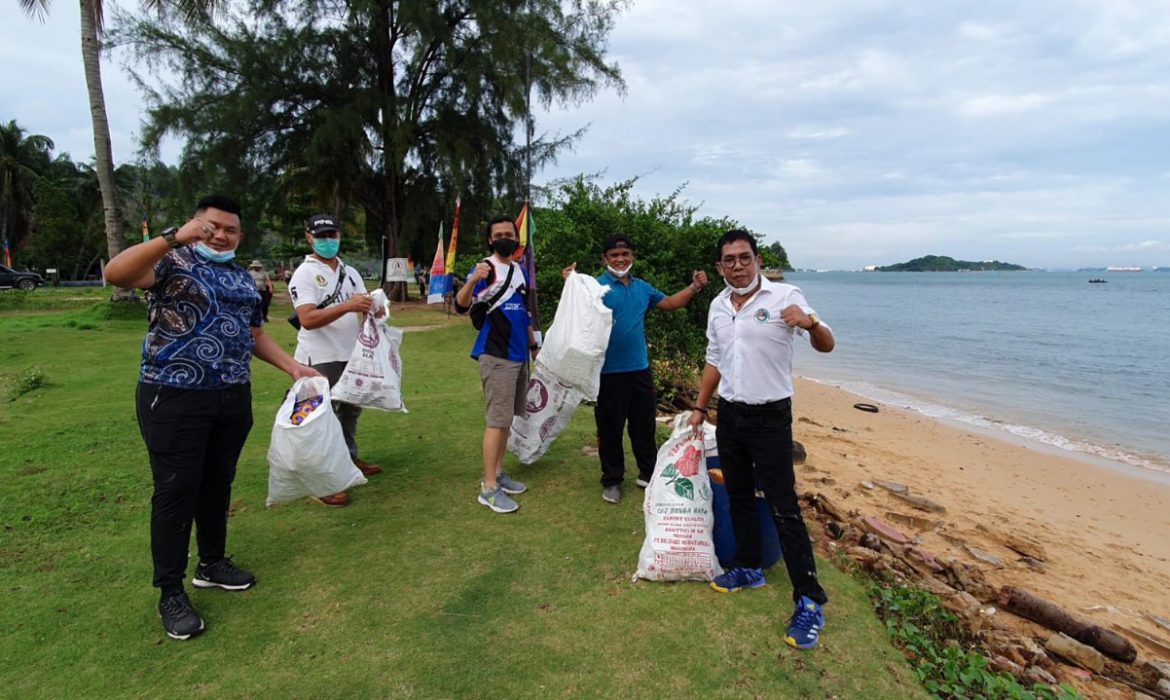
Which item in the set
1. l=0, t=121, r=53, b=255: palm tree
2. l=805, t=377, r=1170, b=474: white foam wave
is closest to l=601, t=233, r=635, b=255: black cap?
l=805, t=377, r=1170, b=474: white foam wave

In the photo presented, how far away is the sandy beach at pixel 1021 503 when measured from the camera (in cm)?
431

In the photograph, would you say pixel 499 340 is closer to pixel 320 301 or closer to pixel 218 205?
pixel 320 301

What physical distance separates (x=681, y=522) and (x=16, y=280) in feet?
109

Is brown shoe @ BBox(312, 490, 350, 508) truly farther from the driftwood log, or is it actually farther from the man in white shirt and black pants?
the driftwood log

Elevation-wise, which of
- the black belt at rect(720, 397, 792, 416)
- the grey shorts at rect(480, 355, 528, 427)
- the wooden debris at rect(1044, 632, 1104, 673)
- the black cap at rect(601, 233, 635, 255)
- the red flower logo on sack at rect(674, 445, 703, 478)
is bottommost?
the wooden debris at rect(1044, 632, 1104, 673)

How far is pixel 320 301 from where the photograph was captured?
380 cm

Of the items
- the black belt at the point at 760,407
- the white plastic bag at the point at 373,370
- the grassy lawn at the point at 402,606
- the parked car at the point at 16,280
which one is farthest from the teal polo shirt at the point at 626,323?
the parked car at the point at 16,280

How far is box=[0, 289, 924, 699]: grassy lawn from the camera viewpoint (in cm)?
233

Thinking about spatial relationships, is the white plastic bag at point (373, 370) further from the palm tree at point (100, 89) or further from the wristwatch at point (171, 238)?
the palm tree at point (100, 89)

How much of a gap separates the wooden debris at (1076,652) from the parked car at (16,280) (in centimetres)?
3329

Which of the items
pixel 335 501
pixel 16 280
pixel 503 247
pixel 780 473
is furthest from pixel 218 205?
pixel 16 280

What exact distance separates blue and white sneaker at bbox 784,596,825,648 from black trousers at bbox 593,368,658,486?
1.44m

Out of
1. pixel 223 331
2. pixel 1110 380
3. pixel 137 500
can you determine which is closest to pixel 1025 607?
pixel 223 331

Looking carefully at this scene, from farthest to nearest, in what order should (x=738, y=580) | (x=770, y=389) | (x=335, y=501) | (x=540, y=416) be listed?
(x=540, y=416) < (x=335, y=501) < (x=738, y=580) < (x=770, y=389)
